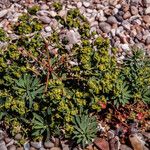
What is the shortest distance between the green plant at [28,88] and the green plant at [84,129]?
0.50 metres

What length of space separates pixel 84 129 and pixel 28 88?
2.50ft

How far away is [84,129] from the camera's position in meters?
5.02

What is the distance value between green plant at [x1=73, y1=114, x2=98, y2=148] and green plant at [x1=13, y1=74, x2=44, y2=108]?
0.50 m

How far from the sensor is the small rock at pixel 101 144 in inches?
204

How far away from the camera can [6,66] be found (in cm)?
519

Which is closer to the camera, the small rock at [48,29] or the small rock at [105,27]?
the small rock at [48,29]

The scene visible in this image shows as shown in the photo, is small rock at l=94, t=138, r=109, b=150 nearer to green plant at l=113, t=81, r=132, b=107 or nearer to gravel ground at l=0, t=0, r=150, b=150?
green plant at l=113, t=81, r=132, b=107

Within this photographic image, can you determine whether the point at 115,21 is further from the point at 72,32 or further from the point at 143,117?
the point at 143,117

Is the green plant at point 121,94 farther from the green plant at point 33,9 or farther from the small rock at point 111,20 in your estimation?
the green plant at point 33,9

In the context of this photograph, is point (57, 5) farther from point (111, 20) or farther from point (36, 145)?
point (36, 145)

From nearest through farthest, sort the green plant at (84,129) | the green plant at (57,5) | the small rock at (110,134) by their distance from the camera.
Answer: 1. the green plant at (84,129)
2. the small rock at (110,134)
3. the green plant at (57,5)

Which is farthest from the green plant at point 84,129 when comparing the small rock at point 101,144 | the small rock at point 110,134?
the small rock at point 110,134

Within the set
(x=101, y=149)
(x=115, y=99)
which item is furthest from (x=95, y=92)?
(x=101, y=149)

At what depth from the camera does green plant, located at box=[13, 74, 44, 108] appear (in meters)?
5.06
